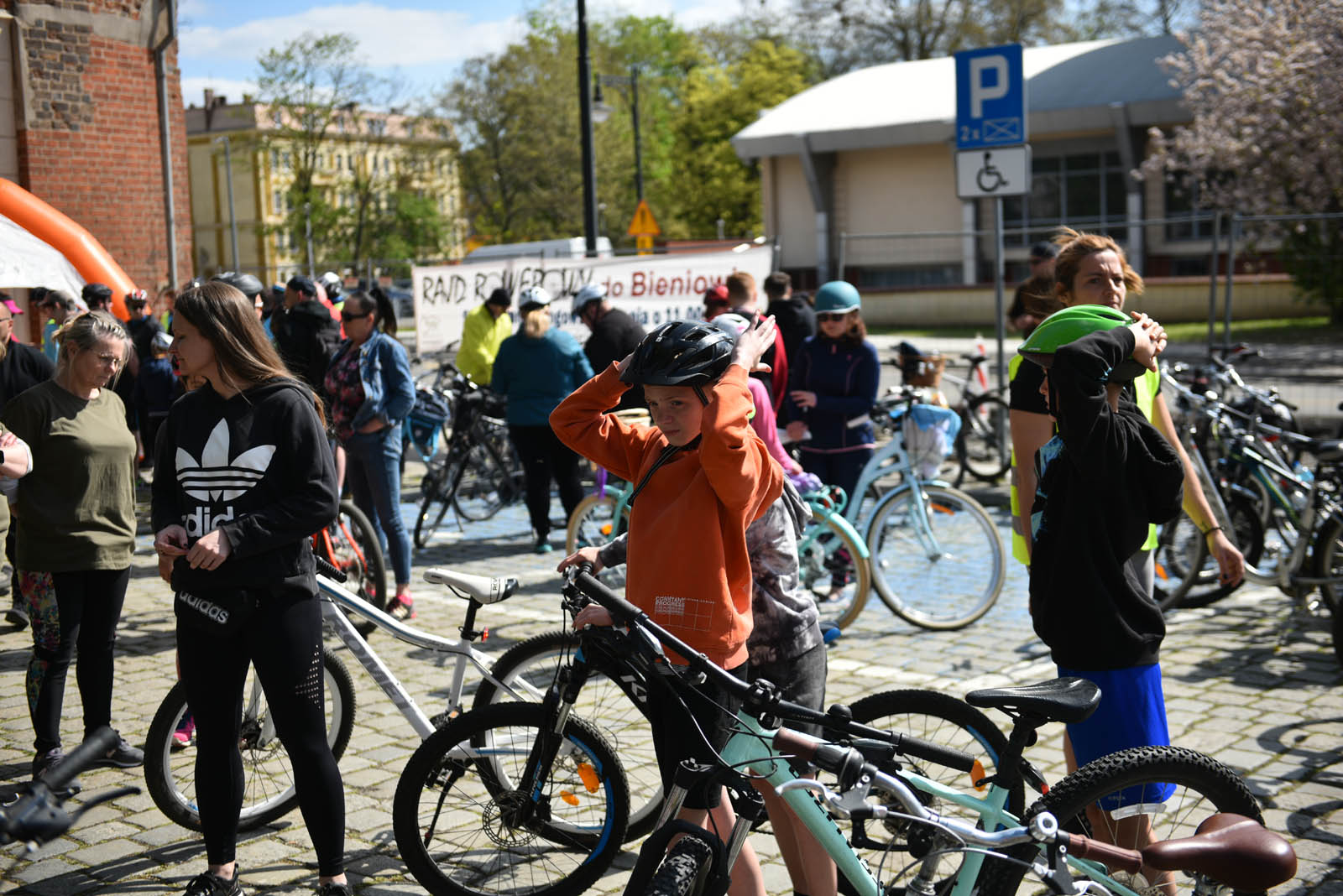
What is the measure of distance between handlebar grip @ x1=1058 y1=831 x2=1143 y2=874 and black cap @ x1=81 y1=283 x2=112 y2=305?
9.12m

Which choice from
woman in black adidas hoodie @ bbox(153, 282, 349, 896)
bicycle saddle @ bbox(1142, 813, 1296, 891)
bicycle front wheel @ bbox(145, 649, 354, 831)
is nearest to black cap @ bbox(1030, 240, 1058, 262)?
bicycle front wheel @ bbox(145, 649, 354, 831)

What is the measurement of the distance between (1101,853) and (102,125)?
1469 centimetres

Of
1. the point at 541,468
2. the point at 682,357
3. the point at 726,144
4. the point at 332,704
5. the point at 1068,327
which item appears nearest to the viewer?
the point at 682,357

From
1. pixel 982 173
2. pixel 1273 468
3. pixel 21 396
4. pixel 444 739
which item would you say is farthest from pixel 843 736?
pixel 982 173

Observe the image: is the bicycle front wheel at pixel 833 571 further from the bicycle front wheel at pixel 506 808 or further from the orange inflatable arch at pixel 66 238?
the orange inflatable arch at pixel 66 238

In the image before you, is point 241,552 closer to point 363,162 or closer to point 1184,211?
point 1184,211

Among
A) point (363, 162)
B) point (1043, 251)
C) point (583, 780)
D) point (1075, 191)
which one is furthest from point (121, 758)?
point (363, 162)

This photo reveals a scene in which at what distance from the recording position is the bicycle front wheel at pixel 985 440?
38.6ft

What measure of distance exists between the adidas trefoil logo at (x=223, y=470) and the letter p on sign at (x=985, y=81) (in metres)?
7.87

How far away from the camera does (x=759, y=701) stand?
2.91m

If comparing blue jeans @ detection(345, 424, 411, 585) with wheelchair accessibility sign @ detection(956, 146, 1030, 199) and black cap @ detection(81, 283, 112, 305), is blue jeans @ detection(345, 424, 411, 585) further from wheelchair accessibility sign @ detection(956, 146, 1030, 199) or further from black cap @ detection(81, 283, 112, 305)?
wheelchair accessibility sign @ detection(956, 146, 1030, 199)

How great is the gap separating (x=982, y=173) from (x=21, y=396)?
24.0 feet

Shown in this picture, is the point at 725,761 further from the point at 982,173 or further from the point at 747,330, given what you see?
the point at 982,173

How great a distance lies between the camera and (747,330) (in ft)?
11.6
